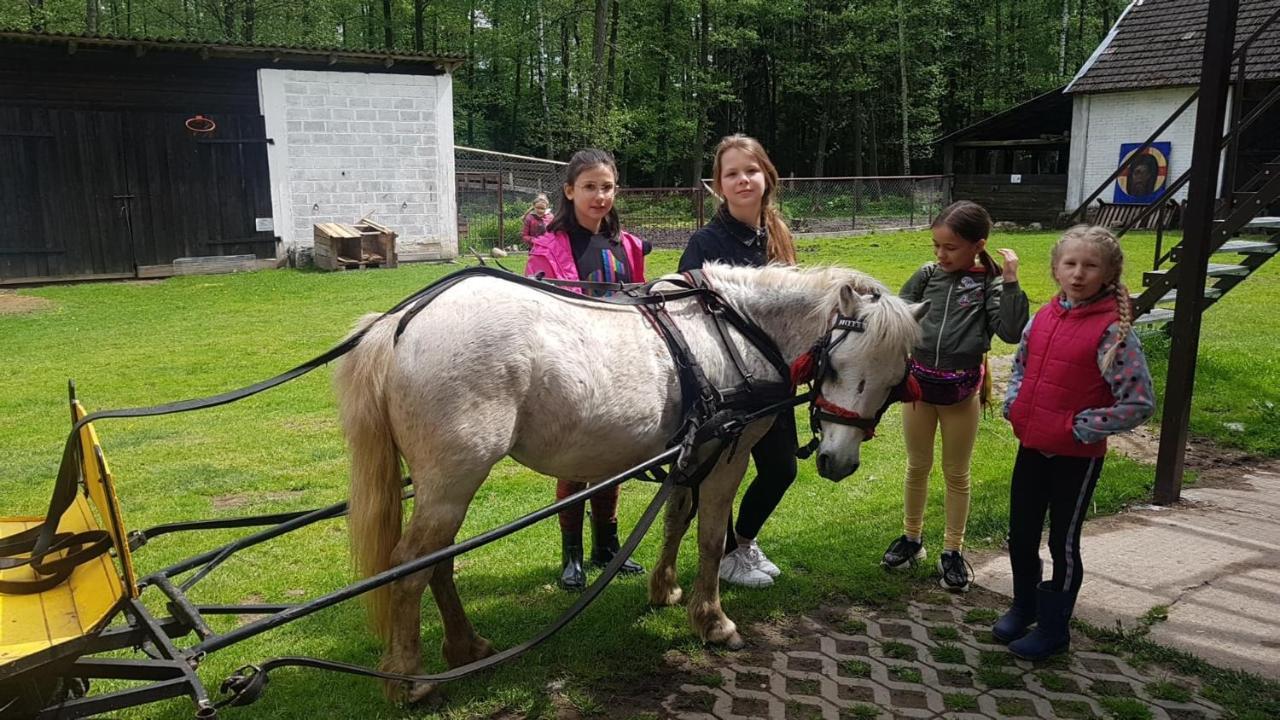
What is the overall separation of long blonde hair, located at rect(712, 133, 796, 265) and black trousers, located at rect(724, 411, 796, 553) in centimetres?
78

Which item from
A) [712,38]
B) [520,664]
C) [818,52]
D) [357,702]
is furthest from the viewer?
[818,52]

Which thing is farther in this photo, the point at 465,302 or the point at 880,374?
the point at 880,374

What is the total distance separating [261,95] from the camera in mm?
14781

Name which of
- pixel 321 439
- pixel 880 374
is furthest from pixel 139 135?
pixel 880 374

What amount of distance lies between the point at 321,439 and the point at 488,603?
10.2 ft

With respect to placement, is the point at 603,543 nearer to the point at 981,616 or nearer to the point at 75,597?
the point at 981,616

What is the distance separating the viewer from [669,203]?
65.8 feet

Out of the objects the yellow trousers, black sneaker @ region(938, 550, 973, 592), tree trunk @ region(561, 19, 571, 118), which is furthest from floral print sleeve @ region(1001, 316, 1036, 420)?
tree trunk @ region(561, 19, 571, 118)

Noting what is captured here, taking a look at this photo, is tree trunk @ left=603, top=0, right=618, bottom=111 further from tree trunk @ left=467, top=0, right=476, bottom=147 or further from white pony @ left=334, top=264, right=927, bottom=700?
white pony @ left=334, top=264, right=927, bottom=700

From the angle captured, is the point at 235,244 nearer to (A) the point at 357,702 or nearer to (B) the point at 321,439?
(B) the point at 321,439

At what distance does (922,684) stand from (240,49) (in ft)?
49.5

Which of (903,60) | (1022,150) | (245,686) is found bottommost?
(245,686)

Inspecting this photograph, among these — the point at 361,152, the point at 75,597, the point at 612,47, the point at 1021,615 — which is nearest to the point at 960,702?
the point at 1021,615

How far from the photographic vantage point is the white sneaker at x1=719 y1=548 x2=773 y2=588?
162 inches
